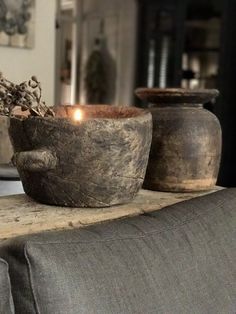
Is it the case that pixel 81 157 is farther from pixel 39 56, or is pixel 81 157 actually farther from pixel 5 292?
pixel 39 56

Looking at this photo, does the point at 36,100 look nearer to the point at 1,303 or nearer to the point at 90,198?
the point at 90,198

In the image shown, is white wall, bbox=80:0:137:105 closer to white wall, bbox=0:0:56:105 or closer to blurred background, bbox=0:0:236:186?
blurred background, bbox=0:0:236:186

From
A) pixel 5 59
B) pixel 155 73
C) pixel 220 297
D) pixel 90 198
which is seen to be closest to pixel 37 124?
pixel 90 198

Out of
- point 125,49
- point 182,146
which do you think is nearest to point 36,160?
point 182,146

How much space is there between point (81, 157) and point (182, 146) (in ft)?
1.04

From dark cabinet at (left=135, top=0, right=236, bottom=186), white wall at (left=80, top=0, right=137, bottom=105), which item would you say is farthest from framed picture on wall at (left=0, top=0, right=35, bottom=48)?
white wall at (left=80, top=0, right=137, bottom=105)

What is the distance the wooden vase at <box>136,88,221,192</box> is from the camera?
1.16 meters

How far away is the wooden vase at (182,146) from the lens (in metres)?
1.16

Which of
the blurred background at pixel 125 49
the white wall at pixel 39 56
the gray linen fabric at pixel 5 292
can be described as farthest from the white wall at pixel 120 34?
the gray linen fabric at pixel 5 292

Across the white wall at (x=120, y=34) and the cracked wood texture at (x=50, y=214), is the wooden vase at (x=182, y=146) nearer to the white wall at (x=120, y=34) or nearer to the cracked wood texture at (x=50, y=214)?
the cracked wood texture at (x=50, y=214)

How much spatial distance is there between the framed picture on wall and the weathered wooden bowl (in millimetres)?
2665

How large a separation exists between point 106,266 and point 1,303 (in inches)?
6.6

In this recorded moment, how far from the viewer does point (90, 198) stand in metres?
0.96

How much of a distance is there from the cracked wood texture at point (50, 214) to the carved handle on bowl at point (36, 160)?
0.27 feet
